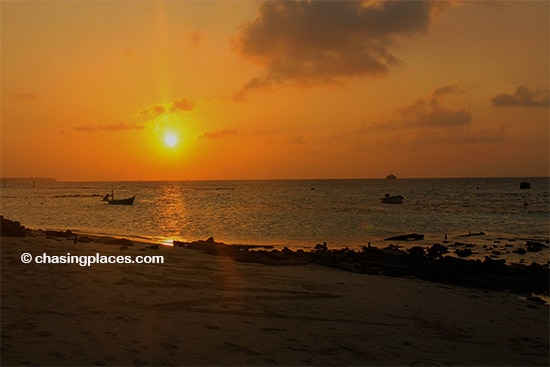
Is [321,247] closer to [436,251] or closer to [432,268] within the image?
[436,251]

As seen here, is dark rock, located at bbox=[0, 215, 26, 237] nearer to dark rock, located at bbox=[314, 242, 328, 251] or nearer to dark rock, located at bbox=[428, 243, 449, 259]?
dark rock, located at bbox=[314, 242, 328, 251]

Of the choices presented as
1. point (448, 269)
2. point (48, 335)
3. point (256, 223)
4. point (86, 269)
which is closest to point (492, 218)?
point (256, 223)

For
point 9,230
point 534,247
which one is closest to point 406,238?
point 534,247

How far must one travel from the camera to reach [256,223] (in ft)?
174

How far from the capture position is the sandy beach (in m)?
8.13

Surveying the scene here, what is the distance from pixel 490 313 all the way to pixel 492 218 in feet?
169

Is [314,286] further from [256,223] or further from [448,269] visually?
[256,223]

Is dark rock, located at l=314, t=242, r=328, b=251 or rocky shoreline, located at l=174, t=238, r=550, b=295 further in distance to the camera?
dark rock, located at l=314, t=242, r=328, b=251

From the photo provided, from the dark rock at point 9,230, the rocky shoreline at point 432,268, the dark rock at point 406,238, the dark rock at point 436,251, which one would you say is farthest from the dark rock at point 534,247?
the dark rock at point 9,230

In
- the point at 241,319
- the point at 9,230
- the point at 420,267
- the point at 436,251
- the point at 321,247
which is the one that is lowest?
the point at 321,247

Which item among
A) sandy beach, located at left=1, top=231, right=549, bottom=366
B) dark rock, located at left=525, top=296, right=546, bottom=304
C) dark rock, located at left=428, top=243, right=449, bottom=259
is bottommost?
dark rock, located at left=428, top=243, right=449, bottom=259

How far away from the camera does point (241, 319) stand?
33.7ft

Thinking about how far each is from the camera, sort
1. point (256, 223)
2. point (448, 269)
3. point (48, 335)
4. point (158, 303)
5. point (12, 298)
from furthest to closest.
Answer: point (256, 223), point (448, 269), point (158, 303), point (12, 298), point (48, 335)

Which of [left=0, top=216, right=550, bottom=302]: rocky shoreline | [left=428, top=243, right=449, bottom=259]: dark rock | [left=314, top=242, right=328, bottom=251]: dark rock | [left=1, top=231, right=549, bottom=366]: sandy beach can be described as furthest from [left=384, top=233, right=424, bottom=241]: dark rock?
[left=1, top=231, right=549, bottom=366]: sandy beach
